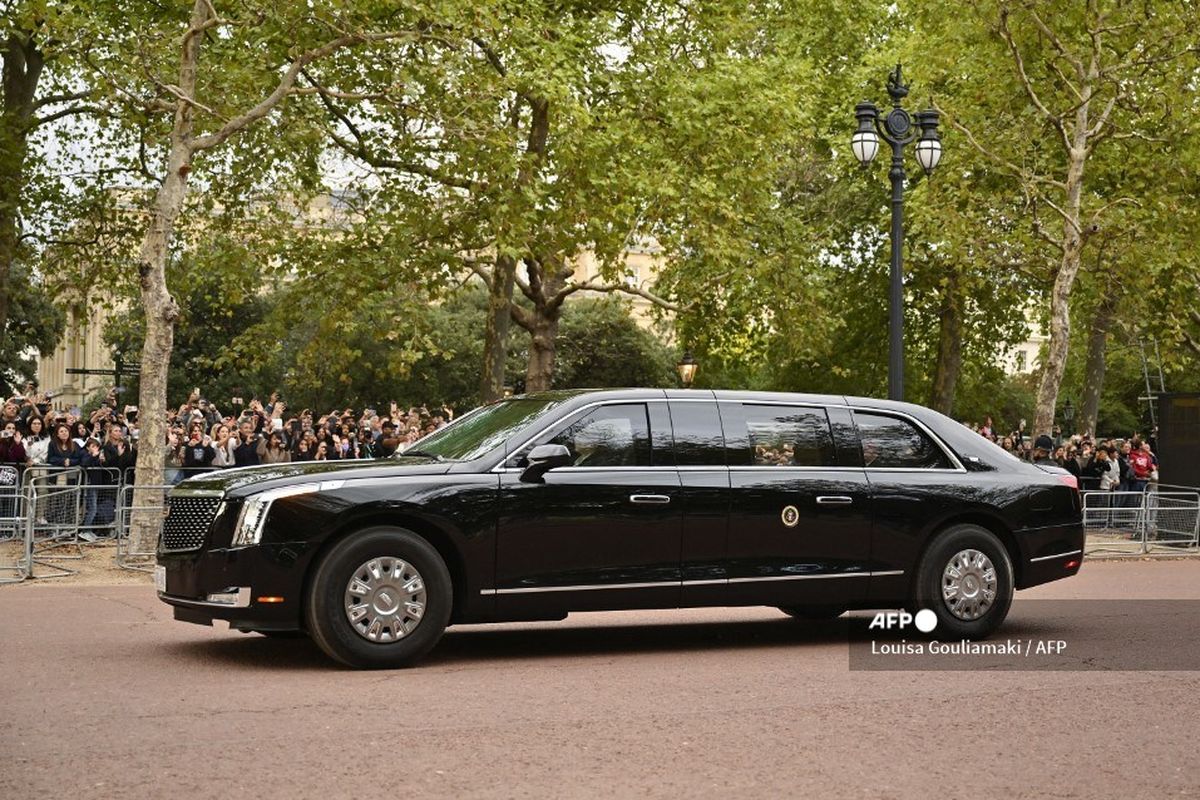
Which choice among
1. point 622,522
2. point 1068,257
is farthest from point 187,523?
point 1068,257

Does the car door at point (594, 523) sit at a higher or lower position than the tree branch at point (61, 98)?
lower

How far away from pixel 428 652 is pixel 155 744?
302 cm

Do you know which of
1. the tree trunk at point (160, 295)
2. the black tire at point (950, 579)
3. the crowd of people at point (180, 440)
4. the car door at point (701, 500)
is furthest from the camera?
the crowd of people at point (180, 440)

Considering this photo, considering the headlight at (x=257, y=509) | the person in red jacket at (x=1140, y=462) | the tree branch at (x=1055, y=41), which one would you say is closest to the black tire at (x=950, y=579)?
the headlight at (x=257, y=509)

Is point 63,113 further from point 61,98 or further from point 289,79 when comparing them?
point 289,79

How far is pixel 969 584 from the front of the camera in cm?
1166

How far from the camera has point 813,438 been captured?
1133cm

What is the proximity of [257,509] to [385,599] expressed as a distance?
931mm

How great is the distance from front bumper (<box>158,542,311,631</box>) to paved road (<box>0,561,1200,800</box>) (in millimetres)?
332

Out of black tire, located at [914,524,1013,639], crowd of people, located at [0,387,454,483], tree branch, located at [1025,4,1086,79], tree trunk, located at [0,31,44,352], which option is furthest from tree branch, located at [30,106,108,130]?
black tire, located at [914,524,1013,639]

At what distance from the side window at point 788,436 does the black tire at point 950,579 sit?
104cm

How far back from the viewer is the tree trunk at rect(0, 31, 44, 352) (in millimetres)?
28109

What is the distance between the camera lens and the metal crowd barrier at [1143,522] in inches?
934

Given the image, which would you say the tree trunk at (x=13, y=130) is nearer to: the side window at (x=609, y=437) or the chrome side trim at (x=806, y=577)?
the side window at (x=609, y=437)
